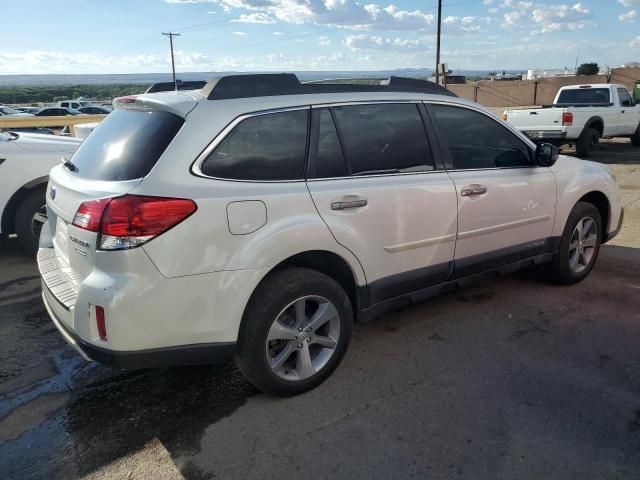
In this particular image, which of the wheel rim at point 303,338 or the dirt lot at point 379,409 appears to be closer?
the dirt lot at point 379,409

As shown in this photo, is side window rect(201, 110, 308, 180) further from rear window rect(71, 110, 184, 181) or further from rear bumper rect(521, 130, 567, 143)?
rear bumper rect(521, 130, 567, 143)

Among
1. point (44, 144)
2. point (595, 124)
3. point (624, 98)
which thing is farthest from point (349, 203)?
point (624, 98)

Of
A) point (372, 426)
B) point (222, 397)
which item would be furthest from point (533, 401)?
point (222, 397)

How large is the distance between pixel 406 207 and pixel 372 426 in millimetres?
1325

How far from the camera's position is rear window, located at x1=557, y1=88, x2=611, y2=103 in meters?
13.3

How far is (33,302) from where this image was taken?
4.52 m

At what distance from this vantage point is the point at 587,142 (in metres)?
12.2

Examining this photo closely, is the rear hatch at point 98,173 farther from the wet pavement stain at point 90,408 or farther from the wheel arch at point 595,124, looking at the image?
the wheel arch at point 595,124

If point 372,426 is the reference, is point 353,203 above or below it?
above

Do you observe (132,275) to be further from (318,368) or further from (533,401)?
(533,401)

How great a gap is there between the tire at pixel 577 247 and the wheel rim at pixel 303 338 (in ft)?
7.74

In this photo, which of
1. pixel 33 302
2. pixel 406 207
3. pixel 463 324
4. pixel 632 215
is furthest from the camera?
pixel 632 215

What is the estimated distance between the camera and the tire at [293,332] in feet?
9.04

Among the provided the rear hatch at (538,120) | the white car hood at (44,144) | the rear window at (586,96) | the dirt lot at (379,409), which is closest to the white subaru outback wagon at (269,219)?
the dirt lot at (379,409)
